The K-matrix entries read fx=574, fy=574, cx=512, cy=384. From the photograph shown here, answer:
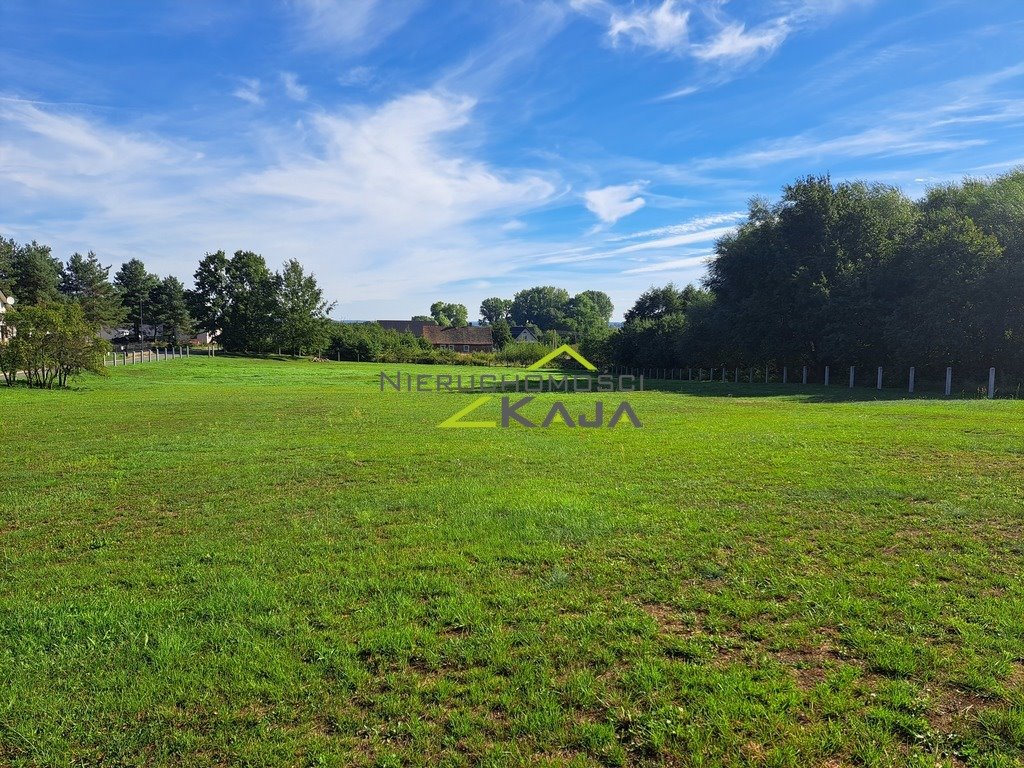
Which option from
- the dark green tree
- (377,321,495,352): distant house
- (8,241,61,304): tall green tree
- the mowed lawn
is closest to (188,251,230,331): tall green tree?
(8,241,61,304): tall green tree

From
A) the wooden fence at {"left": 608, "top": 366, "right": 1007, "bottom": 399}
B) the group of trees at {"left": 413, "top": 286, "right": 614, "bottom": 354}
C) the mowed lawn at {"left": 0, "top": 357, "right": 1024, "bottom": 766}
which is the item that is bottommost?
the mowed lawn at {"left": 0, "top": 357, "right": 1024, "bottom": 766}

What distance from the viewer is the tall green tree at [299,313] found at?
71.1 m

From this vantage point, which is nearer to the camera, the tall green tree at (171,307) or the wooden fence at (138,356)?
the wooden fence at (138,356)

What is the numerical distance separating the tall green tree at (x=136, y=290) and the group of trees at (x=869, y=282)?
69675mm

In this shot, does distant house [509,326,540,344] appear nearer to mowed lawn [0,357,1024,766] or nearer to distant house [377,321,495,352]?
distant house [377,321,495,352]

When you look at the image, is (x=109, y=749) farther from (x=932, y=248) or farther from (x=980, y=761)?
(x=932, y=248)

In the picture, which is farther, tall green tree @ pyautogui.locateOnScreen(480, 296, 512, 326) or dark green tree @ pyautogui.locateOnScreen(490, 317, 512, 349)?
tall green tree @ pyautogui.locateOnScreen(480, 296, 512, 326)

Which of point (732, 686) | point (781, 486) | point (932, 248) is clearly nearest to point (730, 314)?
point (932, 248)

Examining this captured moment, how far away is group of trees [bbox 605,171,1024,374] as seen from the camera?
2447 centimetres

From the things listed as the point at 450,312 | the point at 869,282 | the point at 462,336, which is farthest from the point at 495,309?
the point at 869,282

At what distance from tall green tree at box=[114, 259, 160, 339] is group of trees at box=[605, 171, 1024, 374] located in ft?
229

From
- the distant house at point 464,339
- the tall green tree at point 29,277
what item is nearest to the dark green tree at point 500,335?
the distant house at point 464,339

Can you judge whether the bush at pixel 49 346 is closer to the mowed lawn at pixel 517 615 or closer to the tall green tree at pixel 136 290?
the mowed lawn at pixel 517 615

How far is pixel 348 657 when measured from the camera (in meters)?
3.30
